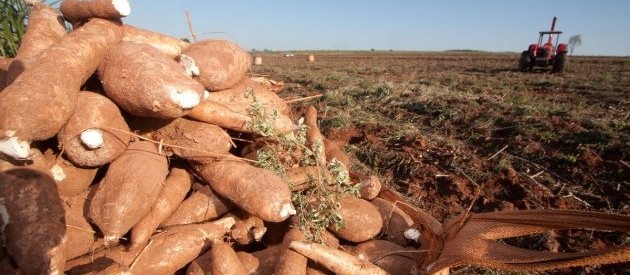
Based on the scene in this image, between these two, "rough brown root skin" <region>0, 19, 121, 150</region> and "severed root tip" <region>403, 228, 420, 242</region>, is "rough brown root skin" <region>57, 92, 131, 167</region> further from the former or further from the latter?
"severed root tip" <region>403, 228, 420, 242</region>

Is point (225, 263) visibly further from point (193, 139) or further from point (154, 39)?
point (154, 39)

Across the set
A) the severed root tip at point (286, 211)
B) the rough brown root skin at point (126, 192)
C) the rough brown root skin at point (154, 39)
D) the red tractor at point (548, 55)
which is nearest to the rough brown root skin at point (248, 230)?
the severed root tip at point (286, 211)

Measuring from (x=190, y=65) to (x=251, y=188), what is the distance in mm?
923

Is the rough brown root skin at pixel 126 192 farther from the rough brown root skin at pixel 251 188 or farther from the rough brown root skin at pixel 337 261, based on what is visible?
the rough brown root skin at pixel 337 261

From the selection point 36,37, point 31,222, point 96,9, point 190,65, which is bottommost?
point 31,222

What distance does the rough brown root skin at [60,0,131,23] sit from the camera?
2.44 metres

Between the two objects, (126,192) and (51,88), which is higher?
(51,88)

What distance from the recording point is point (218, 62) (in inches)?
100

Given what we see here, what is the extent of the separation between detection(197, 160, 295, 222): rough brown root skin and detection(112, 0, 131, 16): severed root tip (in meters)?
1.18

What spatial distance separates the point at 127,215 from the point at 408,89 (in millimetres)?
7733

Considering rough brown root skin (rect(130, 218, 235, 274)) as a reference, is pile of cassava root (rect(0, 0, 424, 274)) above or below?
above

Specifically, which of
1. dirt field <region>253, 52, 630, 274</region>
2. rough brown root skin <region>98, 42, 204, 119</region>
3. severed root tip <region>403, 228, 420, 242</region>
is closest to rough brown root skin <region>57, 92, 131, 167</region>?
rough brown root skin <region>98, 42, 204, 119</region>

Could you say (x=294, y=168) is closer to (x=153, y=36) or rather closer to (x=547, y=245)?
(x=153, y=36)

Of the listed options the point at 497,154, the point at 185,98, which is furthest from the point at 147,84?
the point at 497,154
